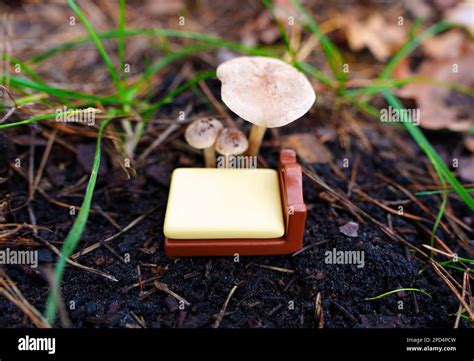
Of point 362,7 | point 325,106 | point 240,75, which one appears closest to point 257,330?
point 240,75

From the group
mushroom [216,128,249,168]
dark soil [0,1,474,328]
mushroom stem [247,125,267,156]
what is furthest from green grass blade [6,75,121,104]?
mushroom stem [247,125,267,156]

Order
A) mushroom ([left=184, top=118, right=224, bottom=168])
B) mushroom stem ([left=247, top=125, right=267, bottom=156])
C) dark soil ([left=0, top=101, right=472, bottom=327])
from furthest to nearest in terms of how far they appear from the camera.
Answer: mushroom stem ([left=247, top=125, right=267, bottom=156])
mushroom ([left=184, top=118, right=224, bottom=168])
dark soil ([left=0, top=101, right=472, bottom=327])

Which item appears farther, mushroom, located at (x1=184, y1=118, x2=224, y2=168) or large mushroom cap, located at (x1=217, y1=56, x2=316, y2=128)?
mushroom, located at (x1=184, y1=118, x2=224, y2=168)

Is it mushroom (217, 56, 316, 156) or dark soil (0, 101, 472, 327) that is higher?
mushroom (217, 56, 316, 156)

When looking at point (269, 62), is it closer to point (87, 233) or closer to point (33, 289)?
point (87, 233)

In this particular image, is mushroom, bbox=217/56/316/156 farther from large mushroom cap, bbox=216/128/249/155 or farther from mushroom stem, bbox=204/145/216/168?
mushroom stem, bbox=204/145/216/168

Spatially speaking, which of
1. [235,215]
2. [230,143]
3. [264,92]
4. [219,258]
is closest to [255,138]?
[230,143]

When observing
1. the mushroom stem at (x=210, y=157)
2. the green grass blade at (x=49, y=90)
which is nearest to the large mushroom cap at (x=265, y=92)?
the mushroom stem at (x=210, y=157)
